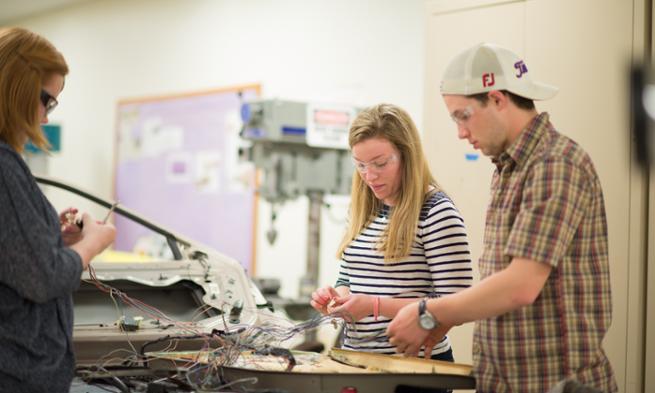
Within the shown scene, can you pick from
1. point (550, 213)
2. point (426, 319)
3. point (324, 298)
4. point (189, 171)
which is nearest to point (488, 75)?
point (550, 213)

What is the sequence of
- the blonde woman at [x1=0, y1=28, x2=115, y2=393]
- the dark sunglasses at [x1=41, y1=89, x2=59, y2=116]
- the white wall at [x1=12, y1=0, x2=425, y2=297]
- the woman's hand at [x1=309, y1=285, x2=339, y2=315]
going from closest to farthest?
the blonde woman at [x1=0, y1=28, x2=115, y2=393]
the dark sunglasses at [x1=41, y1=89, x2=59, y2=116]
the woman's hand at [x1=309, y1=285, x2=339, y2=315]
the white wall at [x1=12, y1=0, x2=425, y2=297]

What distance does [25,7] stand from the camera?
7.25 metres

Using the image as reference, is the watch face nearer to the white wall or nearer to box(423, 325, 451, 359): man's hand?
box(423, 325, 451, 359): man's hand

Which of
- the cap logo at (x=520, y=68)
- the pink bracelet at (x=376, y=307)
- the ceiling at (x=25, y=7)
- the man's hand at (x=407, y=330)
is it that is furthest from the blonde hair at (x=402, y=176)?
the ceiling at (x=25, y=7)

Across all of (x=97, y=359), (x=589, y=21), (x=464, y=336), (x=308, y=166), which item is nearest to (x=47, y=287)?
(x=97, y=359)

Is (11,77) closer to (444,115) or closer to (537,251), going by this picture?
(537,251)

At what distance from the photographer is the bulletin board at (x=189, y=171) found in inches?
218

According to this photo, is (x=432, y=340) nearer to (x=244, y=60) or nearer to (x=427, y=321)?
(x=427, y=321)

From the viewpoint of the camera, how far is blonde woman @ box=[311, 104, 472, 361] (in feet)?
5.64

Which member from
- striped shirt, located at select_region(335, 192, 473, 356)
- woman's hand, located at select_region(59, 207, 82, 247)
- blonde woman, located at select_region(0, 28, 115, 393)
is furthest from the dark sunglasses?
striped shirt, located at select_region(335, 192, 473, 356)

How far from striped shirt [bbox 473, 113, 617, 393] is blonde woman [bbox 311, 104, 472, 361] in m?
0.33

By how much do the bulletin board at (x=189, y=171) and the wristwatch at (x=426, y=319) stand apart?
3.90 m

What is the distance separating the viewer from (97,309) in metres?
2.19

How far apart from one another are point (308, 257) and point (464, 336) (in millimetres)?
1517
